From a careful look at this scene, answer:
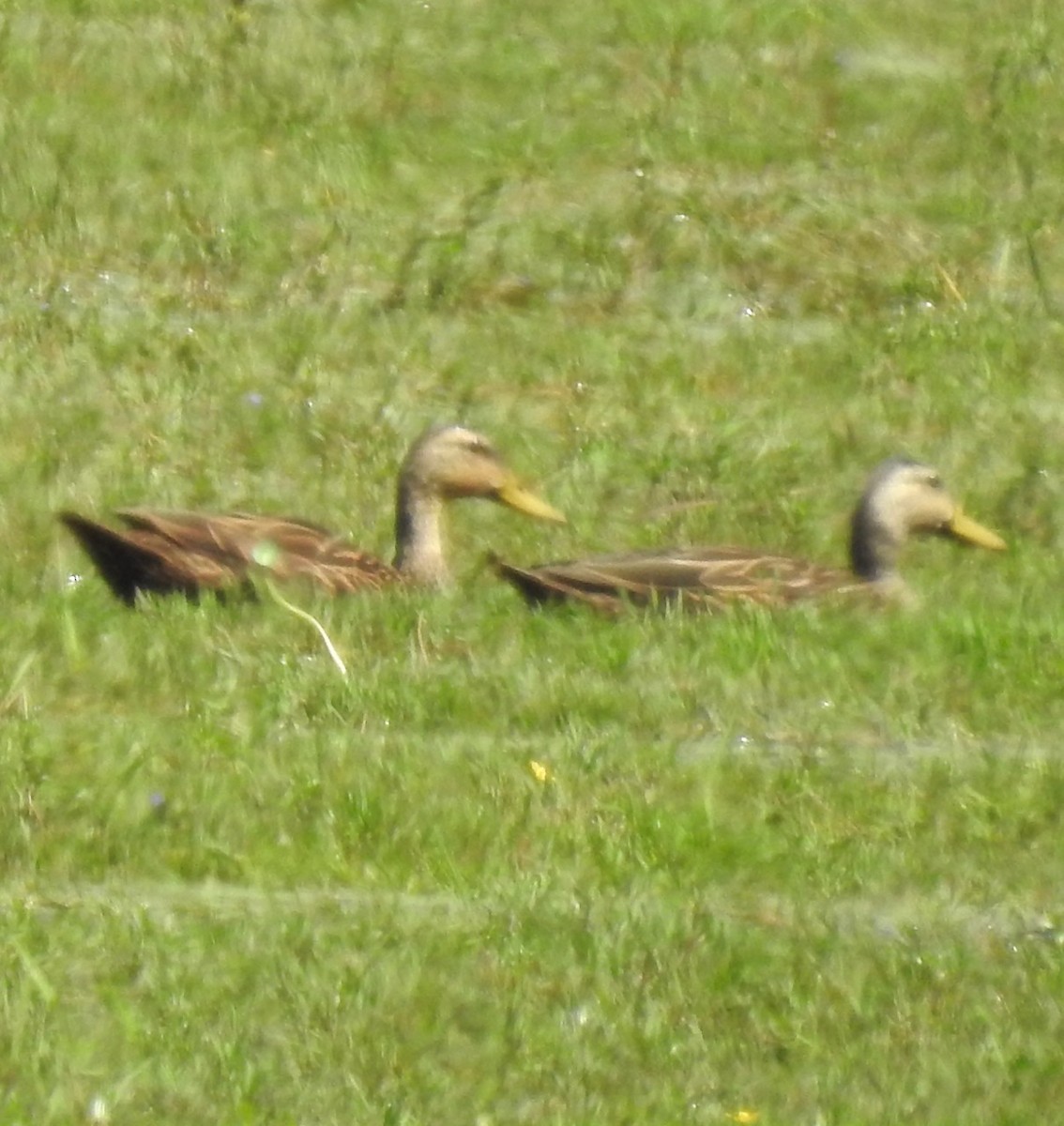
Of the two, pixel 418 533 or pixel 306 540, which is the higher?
pixel 306 540

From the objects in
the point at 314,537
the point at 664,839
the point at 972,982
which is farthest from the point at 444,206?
the point at 972,982

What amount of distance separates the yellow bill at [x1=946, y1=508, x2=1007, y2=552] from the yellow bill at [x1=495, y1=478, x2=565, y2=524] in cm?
130

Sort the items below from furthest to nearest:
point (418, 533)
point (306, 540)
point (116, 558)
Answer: point (418, 533) → point (306, 540) → point (116, 558)

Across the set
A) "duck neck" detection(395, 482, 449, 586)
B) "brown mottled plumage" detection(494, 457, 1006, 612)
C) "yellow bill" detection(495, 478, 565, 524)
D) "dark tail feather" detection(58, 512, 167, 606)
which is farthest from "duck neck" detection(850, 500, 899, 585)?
"dark tail feather" detection(58, 512, 167, 606)

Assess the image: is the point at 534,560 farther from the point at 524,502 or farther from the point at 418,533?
the point at 418,533

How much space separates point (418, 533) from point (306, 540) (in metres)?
0.62

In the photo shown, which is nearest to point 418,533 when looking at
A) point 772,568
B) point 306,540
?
point 306,540

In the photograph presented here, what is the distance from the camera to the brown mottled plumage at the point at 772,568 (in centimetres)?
874

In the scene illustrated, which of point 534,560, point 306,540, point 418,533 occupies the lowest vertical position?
point 534,560

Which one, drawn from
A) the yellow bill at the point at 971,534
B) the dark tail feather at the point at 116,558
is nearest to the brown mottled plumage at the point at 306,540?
the dark tail feather at the point at 116,558

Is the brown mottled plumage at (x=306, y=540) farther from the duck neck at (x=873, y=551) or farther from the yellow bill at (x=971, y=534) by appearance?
the yellow bill at (x=971, y=534)

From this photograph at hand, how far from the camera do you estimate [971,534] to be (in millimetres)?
9852

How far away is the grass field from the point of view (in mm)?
5770

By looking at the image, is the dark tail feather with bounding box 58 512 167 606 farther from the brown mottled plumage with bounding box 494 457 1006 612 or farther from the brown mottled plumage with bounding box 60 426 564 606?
the brown mottled plumage with bounding box 494 457 1006 612
